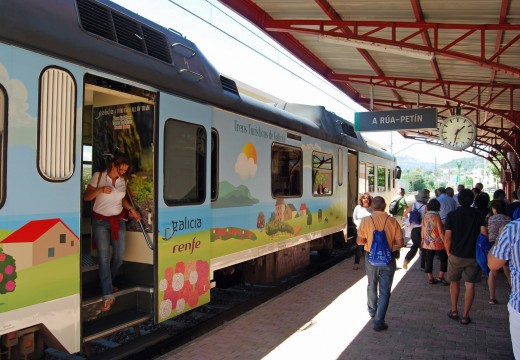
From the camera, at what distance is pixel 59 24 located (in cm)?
353

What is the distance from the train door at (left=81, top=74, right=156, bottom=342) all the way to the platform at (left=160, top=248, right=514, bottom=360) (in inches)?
→ 27.6

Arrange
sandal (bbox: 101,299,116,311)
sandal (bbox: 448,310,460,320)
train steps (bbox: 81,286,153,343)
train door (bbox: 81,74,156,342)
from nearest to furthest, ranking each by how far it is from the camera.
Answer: train steps (bbox: 81,286,153,343) < sandal (bbox: 101,299,116,311) < train door (bbox: 81,74,156,342) < sandal (bbox: 448,310,460,320)

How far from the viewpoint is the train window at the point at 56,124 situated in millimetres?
3324

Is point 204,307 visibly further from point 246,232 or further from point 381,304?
point 381,304

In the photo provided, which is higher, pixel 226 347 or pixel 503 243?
pixel 503 243

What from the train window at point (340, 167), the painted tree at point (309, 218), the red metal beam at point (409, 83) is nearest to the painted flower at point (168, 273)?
the painted tree at point (309, 218)

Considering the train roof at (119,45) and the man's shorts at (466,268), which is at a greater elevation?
the train roof at (119,45)

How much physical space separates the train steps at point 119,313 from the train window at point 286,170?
301 centimetres

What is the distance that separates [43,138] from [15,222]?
2.13ft

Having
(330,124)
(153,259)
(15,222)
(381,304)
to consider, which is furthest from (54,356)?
(330,124)

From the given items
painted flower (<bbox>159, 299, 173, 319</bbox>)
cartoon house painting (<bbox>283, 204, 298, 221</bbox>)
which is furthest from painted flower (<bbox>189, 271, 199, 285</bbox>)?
cartoon house painting (<bbox>283, 204, 298, 221</bbox>)

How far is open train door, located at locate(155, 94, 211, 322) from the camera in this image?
179 inches

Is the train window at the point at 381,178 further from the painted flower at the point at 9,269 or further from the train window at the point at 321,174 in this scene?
the painted flower at the point at 9,269

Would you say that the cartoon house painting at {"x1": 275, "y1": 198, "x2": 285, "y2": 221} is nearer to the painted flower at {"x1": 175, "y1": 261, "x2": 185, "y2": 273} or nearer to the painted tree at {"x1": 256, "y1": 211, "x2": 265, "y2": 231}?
the painted tree at {"x1": 256, "y1": 211, "x2": 265, "y2": 231}
